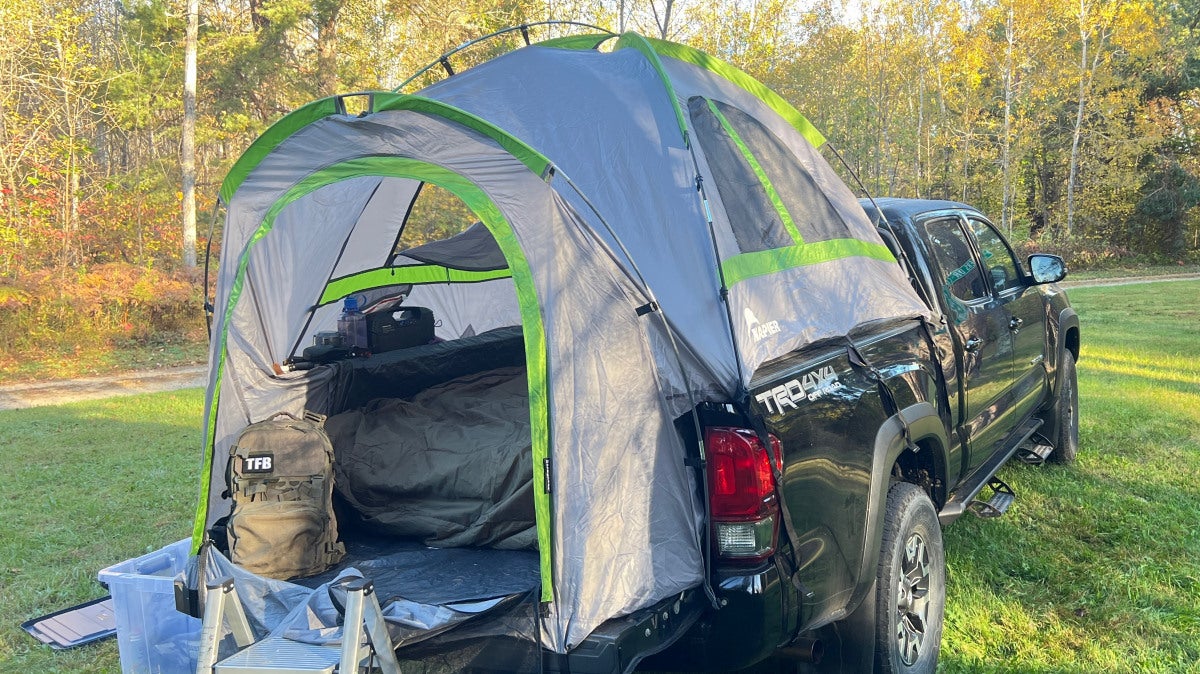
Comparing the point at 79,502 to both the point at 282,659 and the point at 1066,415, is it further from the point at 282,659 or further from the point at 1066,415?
the point at 1066,415

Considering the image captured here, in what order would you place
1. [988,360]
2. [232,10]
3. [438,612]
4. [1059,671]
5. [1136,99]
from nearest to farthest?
[438,612] → [1059,671] → [988,360] → [232,10] → [1136,99]

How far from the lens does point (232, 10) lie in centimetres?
2008

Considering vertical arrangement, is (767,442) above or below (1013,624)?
above

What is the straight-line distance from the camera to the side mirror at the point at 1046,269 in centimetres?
544

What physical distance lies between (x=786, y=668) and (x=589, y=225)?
202cm

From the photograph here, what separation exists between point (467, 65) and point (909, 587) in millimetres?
16231

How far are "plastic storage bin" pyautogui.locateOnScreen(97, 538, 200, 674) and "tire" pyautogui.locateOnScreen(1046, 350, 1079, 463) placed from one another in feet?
17.4

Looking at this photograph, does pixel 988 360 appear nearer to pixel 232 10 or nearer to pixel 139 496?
pixel 139 496

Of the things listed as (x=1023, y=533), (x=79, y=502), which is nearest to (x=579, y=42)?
(x=1023, y=533)

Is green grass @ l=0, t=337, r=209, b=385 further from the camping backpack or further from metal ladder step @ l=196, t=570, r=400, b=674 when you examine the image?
metal ladder step @ l=196, t=570, r=400, b=674

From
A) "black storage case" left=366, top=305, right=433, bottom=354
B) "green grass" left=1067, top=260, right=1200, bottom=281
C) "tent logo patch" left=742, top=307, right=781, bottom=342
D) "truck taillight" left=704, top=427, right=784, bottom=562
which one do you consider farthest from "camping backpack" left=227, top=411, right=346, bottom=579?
"green grass" left=1067, top=260, right=1200, bottom=281

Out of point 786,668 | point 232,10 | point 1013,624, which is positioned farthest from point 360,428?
point 232,10

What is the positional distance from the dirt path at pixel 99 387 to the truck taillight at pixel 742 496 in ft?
35.4

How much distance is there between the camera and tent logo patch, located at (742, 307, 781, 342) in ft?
10.1
